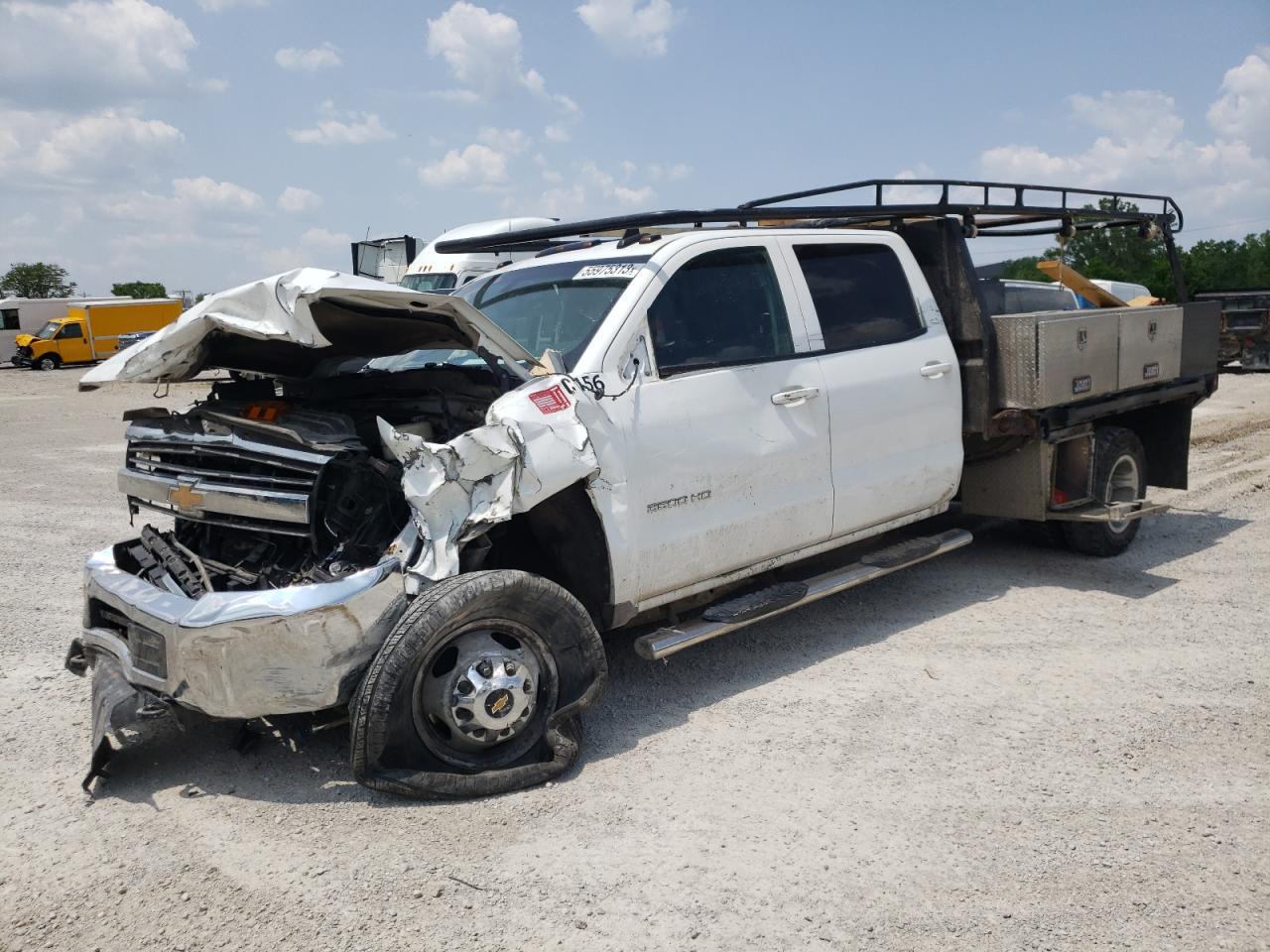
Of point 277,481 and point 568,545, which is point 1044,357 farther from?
point 277,481

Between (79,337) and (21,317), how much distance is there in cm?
623

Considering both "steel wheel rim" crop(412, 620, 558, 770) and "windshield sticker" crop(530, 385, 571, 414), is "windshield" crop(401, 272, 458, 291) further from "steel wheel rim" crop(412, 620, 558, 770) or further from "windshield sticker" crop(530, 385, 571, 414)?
"steel wheel rim" crop(412, 620, 558, 770)

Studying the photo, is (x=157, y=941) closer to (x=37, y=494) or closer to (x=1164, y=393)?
(x=1164, y=393)

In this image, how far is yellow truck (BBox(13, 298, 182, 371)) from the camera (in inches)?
1439

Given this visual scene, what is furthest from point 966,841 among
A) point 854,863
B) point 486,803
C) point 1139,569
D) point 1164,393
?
point 1164,393

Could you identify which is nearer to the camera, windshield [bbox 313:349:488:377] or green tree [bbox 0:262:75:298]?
windshield [bbox 313:349:488:377]

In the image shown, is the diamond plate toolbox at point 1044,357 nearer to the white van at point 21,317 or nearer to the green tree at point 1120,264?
the green tree at point 1120,264

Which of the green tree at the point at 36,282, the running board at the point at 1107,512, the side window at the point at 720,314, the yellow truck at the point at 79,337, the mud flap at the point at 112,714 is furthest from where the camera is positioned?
the green tree at the point at 36,282

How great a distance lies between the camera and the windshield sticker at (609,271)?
15.2 ft

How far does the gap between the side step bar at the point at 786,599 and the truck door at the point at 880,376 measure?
21 centimetres

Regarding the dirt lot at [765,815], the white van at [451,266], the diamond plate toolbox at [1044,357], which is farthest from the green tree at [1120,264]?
the dirt lot at [765,815]

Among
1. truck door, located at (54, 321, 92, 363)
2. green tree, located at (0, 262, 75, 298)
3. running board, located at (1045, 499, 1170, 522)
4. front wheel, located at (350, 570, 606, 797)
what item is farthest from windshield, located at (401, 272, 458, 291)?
green tree, located at (0, 262, 75, 298)

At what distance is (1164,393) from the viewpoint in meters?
7.33

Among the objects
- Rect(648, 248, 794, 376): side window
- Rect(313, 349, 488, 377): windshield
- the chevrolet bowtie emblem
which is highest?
Rect(648, 248, 794, 376): side window
